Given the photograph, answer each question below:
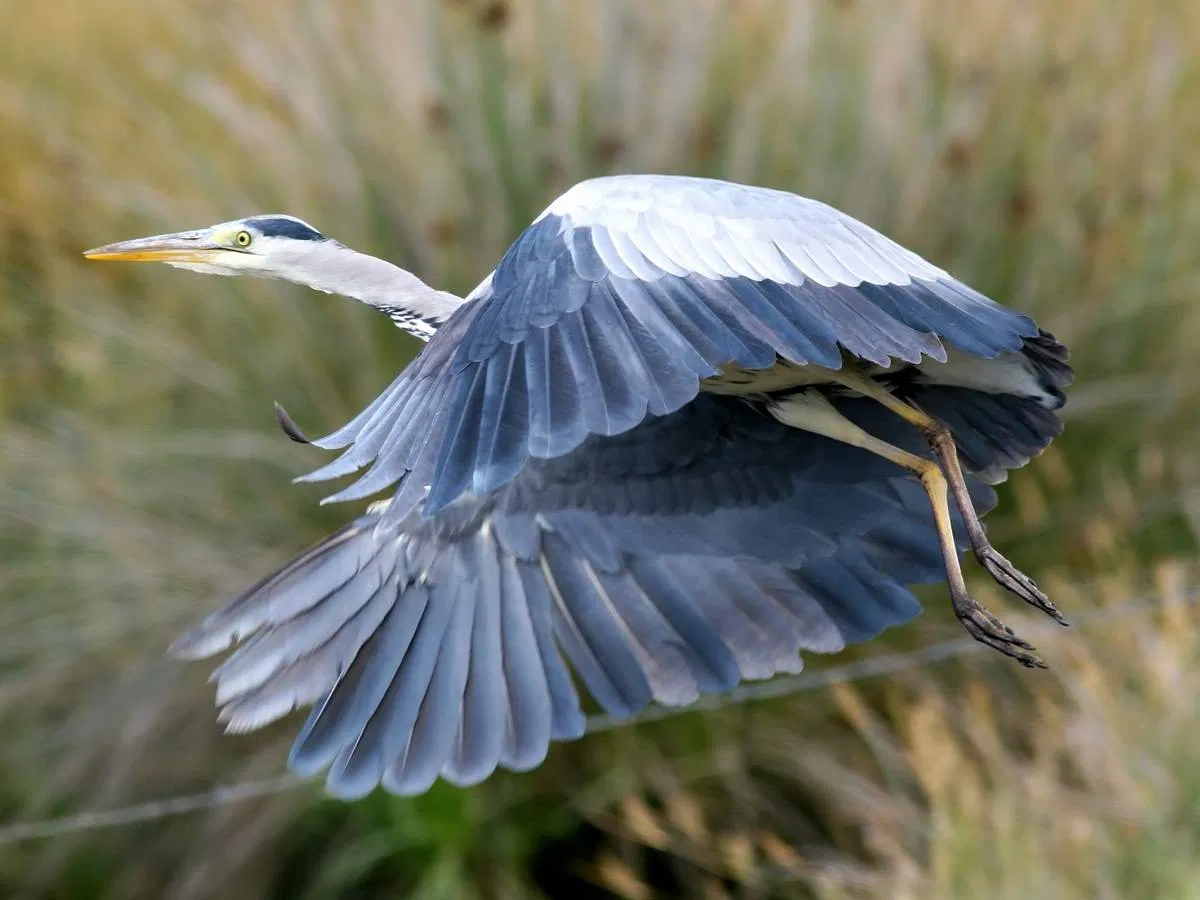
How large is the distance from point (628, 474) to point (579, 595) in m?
0.23

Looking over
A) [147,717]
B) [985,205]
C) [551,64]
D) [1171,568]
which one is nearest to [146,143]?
[551,64]

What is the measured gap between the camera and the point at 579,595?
272 cm

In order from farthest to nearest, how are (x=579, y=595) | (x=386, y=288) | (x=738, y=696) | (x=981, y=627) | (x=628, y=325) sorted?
(x=738, y=696), (x=386, y=288), (x=579, y=595), (x=981, y=627), (x=628, y=325)

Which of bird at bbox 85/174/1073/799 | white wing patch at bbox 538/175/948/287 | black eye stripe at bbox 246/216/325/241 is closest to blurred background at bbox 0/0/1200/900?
black eye stripe at bbox 246/216/325/241

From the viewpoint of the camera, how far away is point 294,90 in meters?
4.60

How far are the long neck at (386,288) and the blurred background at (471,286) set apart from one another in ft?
4.78

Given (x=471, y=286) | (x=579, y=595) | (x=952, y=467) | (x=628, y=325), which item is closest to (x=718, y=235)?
(x=628, y=325)

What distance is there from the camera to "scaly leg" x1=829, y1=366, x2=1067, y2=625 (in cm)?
257

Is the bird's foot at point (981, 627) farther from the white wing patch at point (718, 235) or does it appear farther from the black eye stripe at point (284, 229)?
the black eye stripe at point (284, 229)

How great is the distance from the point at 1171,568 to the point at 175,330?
2.84 m

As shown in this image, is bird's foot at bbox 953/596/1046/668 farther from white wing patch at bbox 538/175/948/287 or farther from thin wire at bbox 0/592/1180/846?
thin wire at bbox 0/592/1180/846

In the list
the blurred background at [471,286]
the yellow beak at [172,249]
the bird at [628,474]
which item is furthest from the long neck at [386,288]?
the blurred background at [471,286]

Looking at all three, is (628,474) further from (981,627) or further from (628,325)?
(628,325)

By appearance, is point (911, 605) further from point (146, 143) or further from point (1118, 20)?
point (146, 143)
